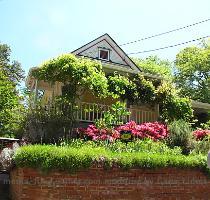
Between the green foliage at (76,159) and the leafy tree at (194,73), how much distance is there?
2791cm

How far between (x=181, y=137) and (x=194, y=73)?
27.3 m

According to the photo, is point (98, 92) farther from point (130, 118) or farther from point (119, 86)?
point (130, 118)

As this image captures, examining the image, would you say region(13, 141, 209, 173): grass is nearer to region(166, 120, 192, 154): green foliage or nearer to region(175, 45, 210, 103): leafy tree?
region(166, 120, 192, 154): green foliage

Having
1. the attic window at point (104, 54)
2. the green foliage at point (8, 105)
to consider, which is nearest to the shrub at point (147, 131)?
the green foliage at point (8, 105)

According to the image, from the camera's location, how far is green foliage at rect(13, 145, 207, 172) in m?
9.13

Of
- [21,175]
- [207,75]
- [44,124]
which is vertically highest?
[207,75]

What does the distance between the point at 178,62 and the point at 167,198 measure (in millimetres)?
32441

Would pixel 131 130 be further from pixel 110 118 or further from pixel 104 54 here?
pixel 104 54

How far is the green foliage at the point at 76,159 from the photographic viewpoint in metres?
9.13

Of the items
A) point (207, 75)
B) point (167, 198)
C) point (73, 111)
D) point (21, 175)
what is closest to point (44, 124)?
point (73, 111)

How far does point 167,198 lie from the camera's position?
10.3 meters

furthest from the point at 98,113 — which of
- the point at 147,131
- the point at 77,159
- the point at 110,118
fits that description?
the point at 77,159

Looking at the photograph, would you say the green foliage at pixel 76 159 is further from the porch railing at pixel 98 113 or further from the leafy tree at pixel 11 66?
the leafy tree at pixel 11 66

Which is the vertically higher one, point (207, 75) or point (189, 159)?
point (207, 75)
